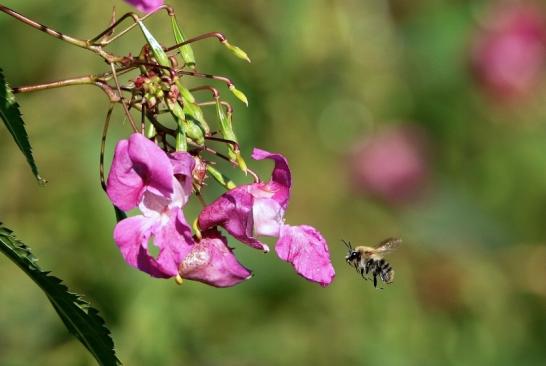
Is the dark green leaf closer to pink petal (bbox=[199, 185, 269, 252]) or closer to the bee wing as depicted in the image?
pink petal (bbox=[199, 185, 269, 252])

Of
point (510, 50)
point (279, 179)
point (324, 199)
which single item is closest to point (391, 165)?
point (324, 199)

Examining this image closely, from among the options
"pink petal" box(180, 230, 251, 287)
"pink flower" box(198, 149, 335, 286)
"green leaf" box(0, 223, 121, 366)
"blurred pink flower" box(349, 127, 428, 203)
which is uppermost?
"blurred pink flower" box(349, 127, 428, 203)

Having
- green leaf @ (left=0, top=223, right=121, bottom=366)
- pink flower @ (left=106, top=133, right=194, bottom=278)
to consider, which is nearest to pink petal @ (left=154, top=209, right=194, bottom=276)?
pink flower @ (left=106, top=133, right=194, bottom=278)

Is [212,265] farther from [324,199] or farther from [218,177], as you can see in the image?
[324,199]

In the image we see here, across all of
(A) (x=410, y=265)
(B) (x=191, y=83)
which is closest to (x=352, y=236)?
(A) (x=410, y=265)

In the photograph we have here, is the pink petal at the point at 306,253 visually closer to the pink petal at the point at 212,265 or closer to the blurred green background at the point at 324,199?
the pink petal at the point at 212,265

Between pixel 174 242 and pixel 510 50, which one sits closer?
pixel 174 242

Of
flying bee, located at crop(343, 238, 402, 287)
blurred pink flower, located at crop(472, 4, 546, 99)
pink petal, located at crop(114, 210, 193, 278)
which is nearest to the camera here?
pink petal, located at crop(114, 210, 193, 278)
